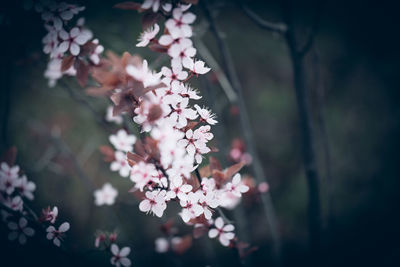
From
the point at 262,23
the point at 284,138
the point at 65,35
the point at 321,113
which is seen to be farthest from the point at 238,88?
the point at 284,138

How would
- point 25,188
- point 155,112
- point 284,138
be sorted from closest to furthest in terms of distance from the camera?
1. point 155,112
2. point 25,188
3. point 284,138

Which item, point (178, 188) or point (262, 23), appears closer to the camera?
point (178, 188)

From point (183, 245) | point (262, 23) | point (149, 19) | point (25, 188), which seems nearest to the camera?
point (149, 19)

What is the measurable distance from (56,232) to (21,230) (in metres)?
0.16

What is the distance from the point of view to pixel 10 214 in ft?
3.01

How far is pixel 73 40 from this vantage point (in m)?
0.83

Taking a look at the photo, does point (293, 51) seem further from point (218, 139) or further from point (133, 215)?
point (133, 215)

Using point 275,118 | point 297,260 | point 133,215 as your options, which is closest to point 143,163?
point 133,215

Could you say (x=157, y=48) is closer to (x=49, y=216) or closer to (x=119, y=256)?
(x=49, y=216)

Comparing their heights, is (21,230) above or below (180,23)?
below

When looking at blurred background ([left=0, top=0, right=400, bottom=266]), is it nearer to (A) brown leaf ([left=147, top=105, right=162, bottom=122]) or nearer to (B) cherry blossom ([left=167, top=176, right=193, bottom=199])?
(B) cherry blossom ([left=167, top=176, right=193, bottom=199])

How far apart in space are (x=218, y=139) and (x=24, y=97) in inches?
115

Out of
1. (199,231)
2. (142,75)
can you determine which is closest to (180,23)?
(142,75)

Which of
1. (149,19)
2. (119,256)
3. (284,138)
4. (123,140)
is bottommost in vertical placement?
(284,138)
